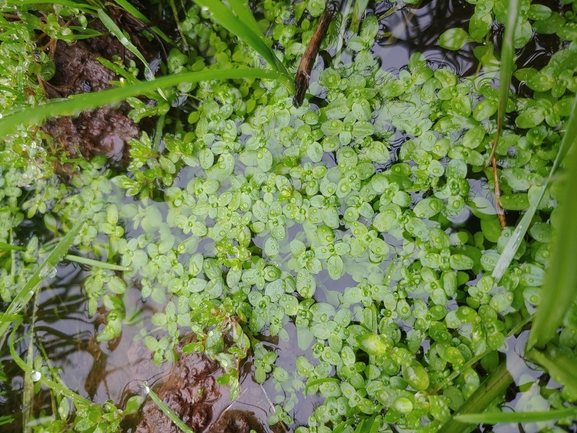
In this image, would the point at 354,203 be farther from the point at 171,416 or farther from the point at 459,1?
the point at 171,416

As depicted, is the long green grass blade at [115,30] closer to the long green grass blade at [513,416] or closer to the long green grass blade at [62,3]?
the long green grass blade at [62,3]

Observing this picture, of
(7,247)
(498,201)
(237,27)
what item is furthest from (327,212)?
(7,247)

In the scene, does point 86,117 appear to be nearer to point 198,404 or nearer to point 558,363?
point 198,404

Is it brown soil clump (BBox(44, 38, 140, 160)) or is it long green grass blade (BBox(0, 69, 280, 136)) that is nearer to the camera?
long green grass blade (BBox(0, 69, 280, 136))

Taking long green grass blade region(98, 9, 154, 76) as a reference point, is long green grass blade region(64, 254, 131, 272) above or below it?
below

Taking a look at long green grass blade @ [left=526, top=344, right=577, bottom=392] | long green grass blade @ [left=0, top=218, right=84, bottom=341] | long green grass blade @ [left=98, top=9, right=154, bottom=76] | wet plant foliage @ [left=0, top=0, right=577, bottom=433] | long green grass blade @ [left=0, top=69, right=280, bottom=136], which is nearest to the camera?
long green grass blade @ [left=0, top=69, right=280, bottom=136]

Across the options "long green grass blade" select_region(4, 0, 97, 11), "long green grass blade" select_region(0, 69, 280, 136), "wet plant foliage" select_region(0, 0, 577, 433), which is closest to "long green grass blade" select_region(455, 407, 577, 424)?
"wet plant foliage" select_region(0, 0, 577, 433)

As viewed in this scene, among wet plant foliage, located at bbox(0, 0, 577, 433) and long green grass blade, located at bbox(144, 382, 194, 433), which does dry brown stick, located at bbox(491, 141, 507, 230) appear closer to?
wet plant foliage, located at bbox(0, 0, 577, 433)

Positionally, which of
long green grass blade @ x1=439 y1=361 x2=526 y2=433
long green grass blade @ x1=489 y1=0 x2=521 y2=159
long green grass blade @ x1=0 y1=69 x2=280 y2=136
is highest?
long green grass blade @ x1=0 y1=69 x2=280 y2=136

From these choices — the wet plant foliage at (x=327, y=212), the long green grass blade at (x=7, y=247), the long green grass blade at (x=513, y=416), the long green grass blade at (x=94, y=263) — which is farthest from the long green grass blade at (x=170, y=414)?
the long green grass blade at (x=513, y=416)
